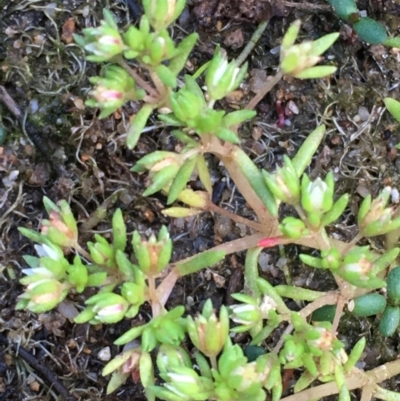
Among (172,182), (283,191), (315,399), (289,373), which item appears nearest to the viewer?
(283,191)

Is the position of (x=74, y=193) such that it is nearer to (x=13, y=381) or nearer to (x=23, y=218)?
(x=23, y=218)

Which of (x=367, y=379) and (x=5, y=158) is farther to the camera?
(x=5, y=158)

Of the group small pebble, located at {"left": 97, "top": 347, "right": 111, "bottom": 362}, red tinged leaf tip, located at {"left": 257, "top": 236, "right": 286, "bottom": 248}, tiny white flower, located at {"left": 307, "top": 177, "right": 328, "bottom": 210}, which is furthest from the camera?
small pebble, located at {"left": 97, "top": 347, "right": 111, "bottom": 362}

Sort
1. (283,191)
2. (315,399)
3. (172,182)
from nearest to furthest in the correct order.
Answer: (283,191) < (172,182) < (315,399)

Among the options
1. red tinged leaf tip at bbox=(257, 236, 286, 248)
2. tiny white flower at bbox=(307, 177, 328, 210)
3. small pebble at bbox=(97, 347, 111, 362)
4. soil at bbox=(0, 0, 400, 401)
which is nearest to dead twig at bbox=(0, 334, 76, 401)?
soil at bbox=(0, 0, 400, 401)

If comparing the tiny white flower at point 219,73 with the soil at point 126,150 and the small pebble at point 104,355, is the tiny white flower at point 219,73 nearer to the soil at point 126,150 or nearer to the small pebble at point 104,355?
the soil at point 126,150

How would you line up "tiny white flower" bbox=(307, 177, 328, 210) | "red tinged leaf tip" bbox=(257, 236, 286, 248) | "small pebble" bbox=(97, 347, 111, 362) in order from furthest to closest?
"small pebble" bbox=(97, 347, 111, 362) < "red tinged leaf tip" bbox=(257, 236, 286, 248) < "tiny white flower" bbox=(307, 177, 328, 210)

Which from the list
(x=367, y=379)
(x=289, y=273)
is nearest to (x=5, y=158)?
(x=289, y=273)

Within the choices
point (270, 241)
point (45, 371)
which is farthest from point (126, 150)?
point (45, 371)

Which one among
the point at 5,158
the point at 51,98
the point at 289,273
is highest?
the point at 51,98

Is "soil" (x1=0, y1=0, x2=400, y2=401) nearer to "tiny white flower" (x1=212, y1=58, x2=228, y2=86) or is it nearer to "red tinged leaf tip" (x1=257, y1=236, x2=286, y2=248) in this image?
"red tinged leaf tip" (x1=257, y1=236, x2=286, y2=248)
